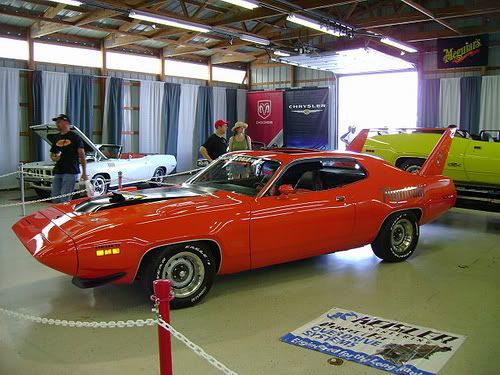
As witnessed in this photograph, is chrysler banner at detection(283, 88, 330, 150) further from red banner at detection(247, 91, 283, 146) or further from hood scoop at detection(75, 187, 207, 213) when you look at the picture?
hood scoop at detection(75, 187, 207, 213)

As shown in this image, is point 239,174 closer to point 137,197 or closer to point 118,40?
point 137,197

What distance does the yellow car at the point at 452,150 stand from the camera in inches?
334

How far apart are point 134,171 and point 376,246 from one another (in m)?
7.45

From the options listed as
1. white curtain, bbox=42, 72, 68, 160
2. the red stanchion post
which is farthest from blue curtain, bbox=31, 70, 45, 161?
the red stanchion post

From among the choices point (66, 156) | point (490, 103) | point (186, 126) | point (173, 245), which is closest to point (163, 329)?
point (173, 245)

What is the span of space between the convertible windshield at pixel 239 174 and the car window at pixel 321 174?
8.7 inches

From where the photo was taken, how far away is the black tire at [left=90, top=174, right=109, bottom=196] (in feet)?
35.0

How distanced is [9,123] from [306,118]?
34.5ft

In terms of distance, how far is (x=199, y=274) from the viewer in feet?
14.9

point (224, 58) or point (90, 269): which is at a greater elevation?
point (224, 58)

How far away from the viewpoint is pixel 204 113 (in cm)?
1931

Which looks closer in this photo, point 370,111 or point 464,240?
point 464,240

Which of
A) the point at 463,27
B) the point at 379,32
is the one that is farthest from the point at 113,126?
the point at 463,27

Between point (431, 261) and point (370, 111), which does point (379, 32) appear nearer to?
point (370, 111)
